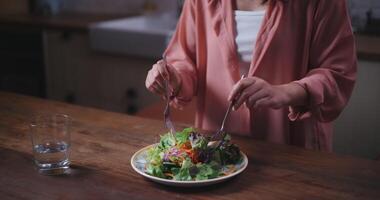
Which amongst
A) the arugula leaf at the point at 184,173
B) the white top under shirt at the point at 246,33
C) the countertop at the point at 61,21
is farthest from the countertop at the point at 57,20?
the arugula leaf at the point at 184,173

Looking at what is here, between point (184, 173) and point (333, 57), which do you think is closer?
point (184, 173)

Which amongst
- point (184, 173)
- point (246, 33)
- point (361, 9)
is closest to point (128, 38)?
point (361, 9)

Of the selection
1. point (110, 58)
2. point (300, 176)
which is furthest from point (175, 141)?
point (110, 58)

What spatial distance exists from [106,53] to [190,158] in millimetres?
1986

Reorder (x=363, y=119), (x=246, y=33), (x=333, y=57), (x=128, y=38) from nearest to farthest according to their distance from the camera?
1. (x=333, y=57)
2. (x=246, y=33)
3. (x=363, y=119)
4. (x=128, y=38)

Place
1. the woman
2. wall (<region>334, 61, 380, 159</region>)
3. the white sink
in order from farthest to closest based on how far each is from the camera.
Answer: the white sink
wall (<region>334, 61, 380, 159</region>)
the woman

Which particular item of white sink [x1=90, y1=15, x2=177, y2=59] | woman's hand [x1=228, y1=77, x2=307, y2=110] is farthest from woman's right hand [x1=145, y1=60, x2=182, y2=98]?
white sink [x1=90, y1=15, x2=177, y2=59]

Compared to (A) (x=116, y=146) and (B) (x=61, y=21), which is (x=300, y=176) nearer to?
(A) (x=116, y=146)

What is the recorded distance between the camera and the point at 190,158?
0.95 m

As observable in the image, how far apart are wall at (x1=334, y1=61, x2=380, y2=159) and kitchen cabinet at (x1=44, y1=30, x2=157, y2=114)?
1.03m

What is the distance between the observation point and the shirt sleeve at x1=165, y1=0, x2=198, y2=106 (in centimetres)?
131

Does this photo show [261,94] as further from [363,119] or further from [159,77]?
[363,119]

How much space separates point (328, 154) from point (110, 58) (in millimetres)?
1954

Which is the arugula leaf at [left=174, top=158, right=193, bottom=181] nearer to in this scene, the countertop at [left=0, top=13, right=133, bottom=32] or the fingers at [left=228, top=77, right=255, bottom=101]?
the fingers at [left=228, top=77, right=255, bottom=101]
